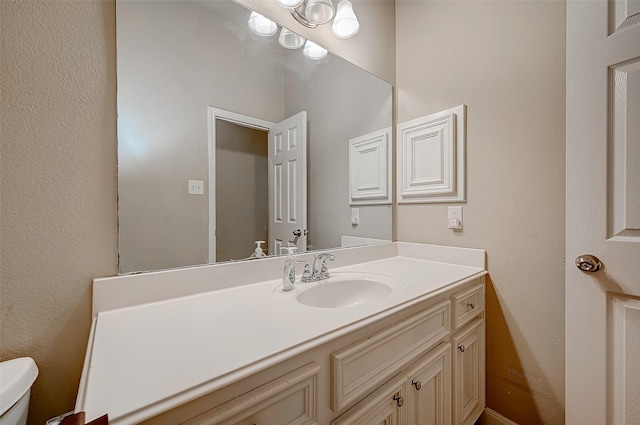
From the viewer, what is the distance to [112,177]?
81cm

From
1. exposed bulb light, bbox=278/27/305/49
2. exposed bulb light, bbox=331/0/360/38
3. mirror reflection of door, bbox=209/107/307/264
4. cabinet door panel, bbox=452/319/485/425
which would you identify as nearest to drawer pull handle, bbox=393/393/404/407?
cabinet door panel, bbox=452/319/485/425

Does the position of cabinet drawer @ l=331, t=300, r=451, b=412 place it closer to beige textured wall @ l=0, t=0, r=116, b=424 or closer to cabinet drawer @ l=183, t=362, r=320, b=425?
cabinet drawer @ l=183, t=362, r=320, b=425

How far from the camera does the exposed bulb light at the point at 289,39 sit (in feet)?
3.89

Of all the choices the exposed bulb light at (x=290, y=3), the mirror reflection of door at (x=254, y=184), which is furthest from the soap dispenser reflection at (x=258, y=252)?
the exposed bulb light at (x=290, y=3)

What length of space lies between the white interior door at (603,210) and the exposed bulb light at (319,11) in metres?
0.92

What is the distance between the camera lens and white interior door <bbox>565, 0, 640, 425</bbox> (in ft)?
2.74

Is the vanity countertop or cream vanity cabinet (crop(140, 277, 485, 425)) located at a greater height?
the vanity countertop

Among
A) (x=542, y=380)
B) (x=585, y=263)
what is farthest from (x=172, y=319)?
(x=542, y=380)

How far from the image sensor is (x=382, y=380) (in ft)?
2.47

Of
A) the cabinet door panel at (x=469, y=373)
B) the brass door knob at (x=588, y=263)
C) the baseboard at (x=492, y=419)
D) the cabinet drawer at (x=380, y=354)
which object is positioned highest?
the brass door knob at (x=588, y=263)

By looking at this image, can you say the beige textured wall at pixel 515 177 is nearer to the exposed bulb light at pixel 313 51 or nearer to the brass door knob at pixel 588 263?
the brass door knob at pixel 588 263

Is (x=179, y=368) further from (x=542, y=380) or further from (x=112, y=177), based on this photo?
(x=542, y=380)

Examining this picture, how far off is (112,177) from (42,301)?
1.23ft

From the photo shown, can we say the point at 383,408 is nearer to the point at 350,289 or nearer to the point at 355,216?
the point at 350,289
